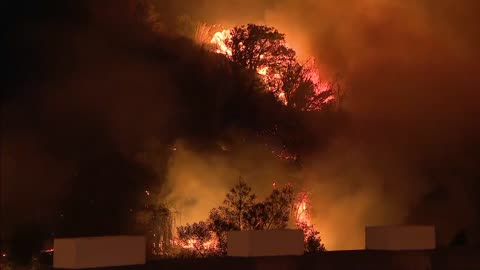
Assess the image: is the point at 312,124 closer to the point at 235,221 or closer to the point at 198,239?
the point at 235,221

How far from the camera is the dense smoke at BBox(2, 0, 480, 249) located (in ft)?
70.8

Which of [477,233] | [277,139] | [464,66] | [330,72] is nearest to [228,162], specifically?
[277,139]

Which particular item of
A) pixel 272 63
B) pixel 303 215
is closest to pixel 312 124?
pixel 272 63

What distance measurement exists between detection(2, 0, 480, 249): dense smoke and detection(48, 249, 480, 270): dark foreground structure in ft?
29.3

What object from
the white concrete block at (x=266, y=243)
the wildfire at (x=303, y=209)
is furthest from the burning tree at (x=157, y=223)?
the white concrete block at (x=266, y=243)

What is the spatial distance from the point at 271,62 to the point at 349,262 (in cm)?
1319

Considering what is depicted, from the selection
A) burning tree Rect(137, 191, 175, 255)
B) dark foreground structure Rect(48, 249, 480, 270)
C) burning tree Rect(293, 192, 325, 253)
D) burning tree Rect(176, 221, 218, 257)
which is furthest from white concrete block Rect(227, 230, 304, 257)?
burning tree Rect(293, 192, 325, 253)

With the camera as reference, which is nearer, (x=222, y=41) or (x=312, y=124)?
(x=312, y=124)

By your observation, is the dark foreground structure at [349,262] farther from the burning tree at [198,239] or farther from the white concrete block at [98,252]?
the burning tree at [198,239]

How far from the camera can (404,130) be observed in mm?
28984

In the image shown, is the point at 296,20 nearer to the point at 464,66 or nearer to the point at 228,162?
the point at 464,66

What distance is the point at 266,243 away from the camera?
1265cm

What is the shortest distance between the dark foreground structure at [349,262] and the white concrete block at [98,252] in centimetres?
16

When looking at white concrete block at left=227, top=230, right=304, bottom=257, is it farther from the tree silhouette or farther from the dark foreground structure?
the tree silhouette
